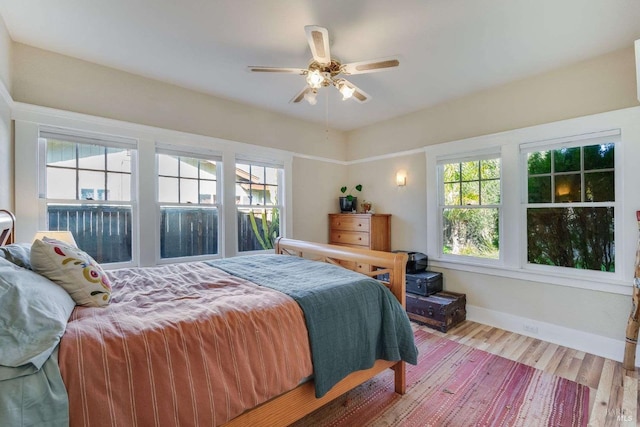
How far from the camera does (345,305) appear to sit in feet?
5.36

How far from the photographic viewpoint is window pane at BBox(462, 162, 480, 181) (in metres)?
3.47

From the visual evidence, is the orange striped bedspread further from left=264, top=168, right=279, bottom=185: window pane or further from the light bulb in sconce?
the light bulb in sconce

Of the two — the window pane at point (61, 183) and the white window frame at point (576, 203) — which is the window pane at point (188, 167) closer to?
the window pane at point (61, 183)

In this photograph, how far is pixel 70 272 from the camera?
1344 millimetres

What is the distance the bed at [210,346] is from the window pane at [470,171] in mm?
2233

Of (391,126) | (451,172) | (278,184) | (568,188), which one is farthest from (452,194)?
(278,184)

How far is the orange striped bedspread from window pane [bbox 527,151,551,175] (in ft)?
10.0

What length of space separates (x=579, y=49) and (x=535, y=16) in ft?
2.65

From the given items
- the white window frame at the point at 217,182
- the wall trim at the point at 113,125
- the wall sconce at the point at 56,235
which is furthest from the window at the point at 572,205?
the wall sconce at the point at 56,235

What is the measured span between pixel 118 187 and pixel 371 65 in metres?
2.77

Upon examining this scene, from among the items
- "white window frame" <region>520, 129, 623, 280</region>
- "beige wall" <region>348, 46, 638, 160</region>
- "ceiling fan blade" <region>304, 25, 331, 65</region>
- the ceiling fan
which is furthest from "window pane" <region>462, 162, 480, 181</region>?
"ceiling fan blade" <region>304, 25, 331, 65</region>

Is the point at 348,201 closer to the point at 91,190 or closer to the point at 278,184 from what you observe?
the point at 278,184

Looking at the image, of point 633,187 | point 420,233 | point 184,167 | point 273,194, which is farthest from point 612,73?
point 184,167

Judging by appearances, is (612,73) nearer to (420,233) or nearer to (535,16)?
(535,16)
